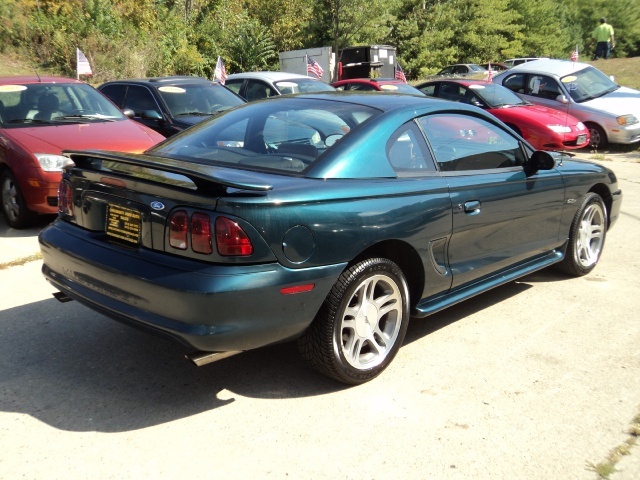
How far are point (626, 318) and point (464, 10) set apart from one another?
1351 inches

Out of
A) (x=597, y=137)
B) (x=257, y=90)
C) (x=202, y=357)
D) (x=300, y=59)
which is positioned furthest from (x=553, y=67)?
(x=202, y=357)

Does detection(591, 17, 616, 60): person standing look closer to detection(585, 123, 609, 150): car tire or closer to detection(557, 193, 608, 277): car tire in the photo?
detection(585, 123, 609, 150): car tire

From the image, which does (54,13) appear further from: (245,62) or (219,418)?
(219,418)

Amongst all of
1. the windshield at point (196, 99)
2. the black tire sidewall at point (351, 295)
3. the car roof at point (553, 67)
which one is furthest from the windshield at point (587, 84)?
the black tire sidewall at point (351, 295)

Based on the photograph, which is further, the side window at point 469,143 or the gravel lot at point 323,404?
the side window at point 469,143

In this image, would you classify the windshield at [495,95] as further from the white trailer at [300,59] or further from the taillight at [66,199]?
the white trailer at [300,59]

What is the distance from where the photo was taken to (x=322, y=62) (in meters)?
26.6

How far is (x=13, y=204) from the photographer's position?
7047 mm

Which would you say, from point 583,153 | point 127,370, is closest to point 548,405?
point 127,370

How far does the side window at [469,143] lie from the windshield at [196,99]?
5.54 metres

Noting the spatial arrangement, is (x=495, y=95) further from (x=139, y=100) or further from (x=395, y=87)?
(x=139, y=100)

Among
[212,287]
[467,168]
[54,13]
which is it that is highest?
[54,13]

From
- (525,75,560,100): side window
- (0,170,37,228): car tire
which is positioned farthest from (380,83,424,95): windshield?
(0,170,37,228): car tire

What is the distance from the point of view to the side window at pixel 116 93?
1012cm
